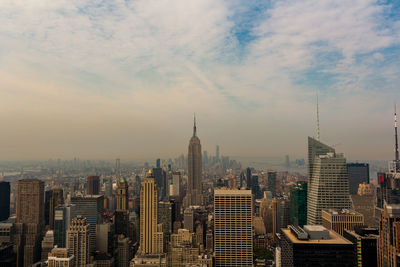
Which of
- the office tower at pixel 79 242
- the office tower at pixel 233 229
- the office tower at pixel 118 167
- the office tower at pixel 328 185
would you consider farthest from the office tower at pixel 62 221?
the office tower at pixel 328 185

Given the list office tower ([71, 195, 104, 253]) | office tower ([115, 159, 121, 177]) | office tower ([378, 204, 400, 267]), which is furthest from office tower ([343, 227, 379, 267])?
office tower ([71, 195, 104, 253])

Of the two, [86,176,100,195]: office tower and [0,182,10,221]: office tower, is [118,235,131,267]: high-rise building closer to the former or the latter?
[86,176,100,195]: office tower

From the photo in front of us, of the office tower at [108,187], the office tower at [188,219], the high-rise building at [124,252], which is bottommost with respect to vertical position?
the high-rise building at [124,252]

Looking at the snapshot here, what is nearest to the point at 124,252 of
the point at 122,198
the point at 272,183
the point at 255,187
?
the point at 122,198

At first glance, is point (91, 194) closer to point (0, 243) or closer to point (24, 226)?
point (24, 226)

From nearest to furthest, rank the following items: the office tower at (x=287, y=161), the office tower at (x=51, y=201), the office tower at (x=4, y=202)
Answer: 1. the office tower at (x=4, y=202)
2. the office tower at (x=51, y=201)
3. the office tower at (x=287, y=161)

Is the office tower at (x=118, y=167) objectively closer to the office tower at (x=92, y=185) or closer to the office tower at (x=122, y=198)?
the office tower at (x=92, y=185)

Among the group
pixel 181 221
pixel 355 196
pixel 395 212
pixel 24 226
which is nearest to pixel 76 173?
pixel 24 226
